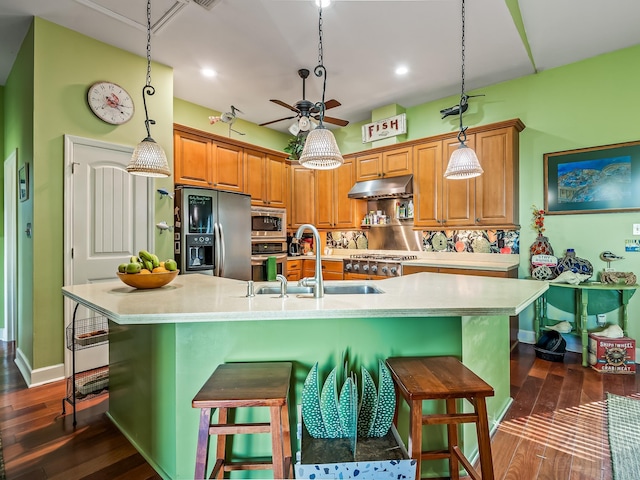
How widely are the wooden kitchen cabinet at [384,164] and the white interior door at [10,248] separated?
4036mm

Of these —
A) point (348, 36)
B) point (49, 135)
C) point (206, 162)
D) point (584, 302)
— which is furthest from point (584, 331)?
point (49, 135)

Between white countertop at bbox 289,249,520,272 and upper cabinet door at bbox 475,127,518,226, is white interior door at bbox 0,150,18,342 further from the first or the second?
upper cabinet door at bbox 475,127,518,226

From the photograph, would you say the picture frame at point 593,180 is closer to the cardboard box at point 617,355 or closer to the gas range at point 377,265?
the cardboard box at point 617,355

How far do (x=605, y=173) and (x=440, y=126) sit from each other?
1848 millimetres

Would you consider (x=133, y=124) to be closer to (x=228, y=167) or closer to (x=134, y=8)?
(x=134, y=8)

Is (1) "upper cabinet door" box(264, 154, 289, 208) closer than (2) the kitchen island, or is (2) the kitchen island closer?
(2) the kitchen island

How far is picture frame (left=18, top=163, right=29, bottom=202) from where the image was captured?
2.98m

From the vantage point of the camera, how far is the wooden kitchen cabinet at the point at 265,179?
4.66 m

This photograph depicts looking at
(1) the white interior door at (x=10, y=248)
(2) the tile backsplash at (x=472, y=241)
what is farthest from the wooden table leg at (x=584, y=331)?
(1) the white interior door at (x=10, y=248)

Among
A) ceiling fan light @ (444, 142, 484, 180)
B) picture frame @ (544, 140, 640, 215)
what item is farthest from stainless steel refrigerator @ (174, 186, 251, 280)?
picture frame @ (544, 140, 640, 215)

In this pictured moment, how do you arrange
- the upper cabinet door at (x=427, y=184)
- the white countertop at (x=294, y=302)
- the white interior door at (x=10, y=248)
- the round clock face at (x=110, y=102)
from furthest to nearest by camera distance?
the upper cabinet door at (x=427, y=184) < the white interior door at (x=10, y=248) < the round clock face at (x=110, y=102) < the white countertop at (x=294, y=302)

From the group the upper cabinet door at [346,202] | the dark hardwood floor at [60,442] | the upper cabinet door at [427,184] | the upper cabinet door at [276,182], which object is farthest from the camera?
the upper cabinet door at [346,202]

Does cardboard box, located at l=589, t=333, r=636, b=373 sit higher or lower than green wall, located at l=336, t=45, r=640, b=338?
lower

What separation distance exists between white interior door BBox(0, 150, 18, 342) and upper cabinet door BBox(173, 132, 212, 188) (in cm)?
155
